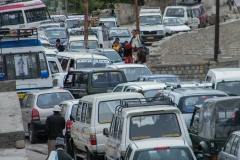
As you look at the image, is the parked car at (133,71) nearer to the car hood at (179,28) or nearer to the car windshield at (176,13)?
A: the car hood at (179,28)

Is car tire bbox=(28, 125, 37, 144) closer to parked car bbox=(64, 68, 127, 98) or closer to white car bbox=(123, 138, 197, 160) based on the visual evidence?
parked car bbox=(64, 68, 127, 98)

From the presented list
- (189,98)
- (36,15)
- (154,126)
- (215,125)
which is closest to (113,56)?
(189,98)

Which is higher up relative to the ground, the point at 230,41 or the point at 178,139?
the point at 178,139

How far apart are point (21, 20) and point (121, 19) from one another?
20.4m

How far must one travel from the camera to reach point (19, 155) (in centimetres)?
1116

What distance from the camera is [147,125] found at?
42.2ft

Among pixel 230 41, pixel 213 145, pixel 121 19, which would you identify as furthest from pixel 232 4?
pixel 213 145

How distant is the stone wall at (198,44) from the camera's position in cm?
3962

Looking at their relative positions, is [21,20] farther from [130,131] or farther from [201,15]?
[130,131]

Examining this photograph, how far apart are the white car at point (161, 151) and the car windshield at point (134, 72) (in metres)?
14.0

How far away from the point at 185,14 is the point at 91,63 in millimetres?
27601

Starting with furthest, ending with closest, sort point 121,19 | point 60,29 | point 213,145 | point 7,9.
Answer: point 121,19 → point 7,9 → point 60,29 → point 213,145

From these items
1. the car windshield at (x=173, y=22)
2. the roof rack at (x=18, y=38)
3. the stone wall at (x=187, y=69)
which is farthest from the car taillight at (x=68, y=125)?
the car windshield at (x=173, y=22)

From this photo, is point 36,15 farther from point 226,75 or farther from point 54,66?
point 226,75
